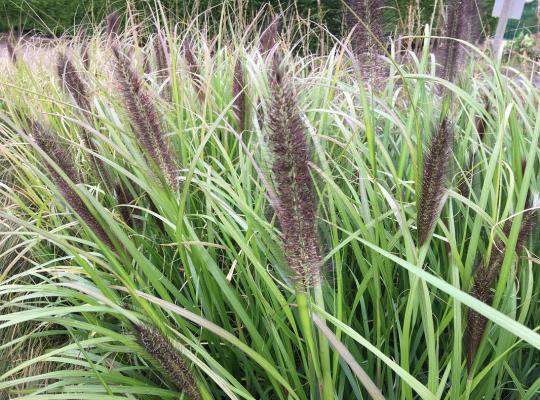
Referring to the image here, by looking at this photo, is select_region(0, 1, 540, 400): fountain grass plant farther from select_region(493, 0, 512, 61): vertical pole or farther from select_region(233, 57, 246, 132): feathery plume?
select_region(493, 0, 512, 61): vertical pole

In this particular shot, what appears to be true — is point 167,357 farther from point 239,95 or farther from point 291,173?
point 239,95

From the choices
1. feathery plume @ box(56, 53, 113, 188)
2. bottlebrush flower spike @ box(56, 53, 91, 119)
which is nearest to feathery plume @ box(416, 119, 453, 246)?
feathery plume @ box(56, 53, 113, 188)

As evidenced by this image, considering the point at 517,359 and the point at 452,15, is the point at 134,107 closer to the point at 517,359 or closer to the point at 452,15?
the point at 452,15

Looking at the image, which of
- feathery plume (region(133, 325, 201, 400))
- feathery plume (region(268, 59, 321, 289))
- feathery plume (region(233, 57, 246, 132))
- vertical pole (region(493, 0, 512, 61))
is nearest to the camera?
feathery plume (region(268, 59, 321, 289))

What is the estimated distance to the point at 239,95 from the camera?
5.10 feet

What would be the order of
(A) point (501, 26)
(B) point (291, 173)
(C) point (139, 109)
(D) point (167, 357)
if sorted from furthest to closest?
(A) point (501, 26) → (C) point (139, 109) → (D) point (167, 357) → (B) point (291, 173)

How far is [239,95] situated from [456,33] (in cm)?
65

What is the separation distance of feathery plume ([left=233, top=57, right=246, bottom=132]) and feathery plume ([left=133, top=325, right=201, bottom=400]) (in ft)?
2.91

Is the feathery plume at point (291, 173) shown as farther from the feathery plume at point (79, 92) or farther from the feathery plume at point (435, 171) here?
the feathery plume at point (79, 92)

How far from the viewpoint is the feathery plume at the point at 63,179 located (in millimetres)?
1099

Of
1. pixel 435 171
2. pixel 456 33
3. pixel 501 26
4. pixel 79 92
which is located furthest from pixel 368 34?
pixel 501 26

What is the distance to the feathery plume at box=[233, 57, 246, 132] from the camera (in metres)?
1.54

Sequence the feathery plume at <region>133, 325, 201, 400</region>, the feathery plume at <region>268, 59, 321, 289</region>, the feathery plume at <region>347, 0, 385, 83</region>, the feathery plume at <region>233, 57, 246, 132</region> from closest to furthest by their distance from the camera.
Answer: the feathery plume at <region>268, 59, 321, 289</region> → the feathery plume at <region>133, 325, 201, 400</region> → the feathery plume at <region>347, 0, 385, 83</region> → the feathery plume at <region>233, 57, 246, 132</region>

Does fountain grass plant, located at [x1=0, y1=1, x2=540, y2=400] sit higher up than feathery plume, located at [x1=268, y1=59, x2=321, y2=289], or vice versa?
feathery plume, located at [x1=268, y1=59, x2=321, y2=289]
